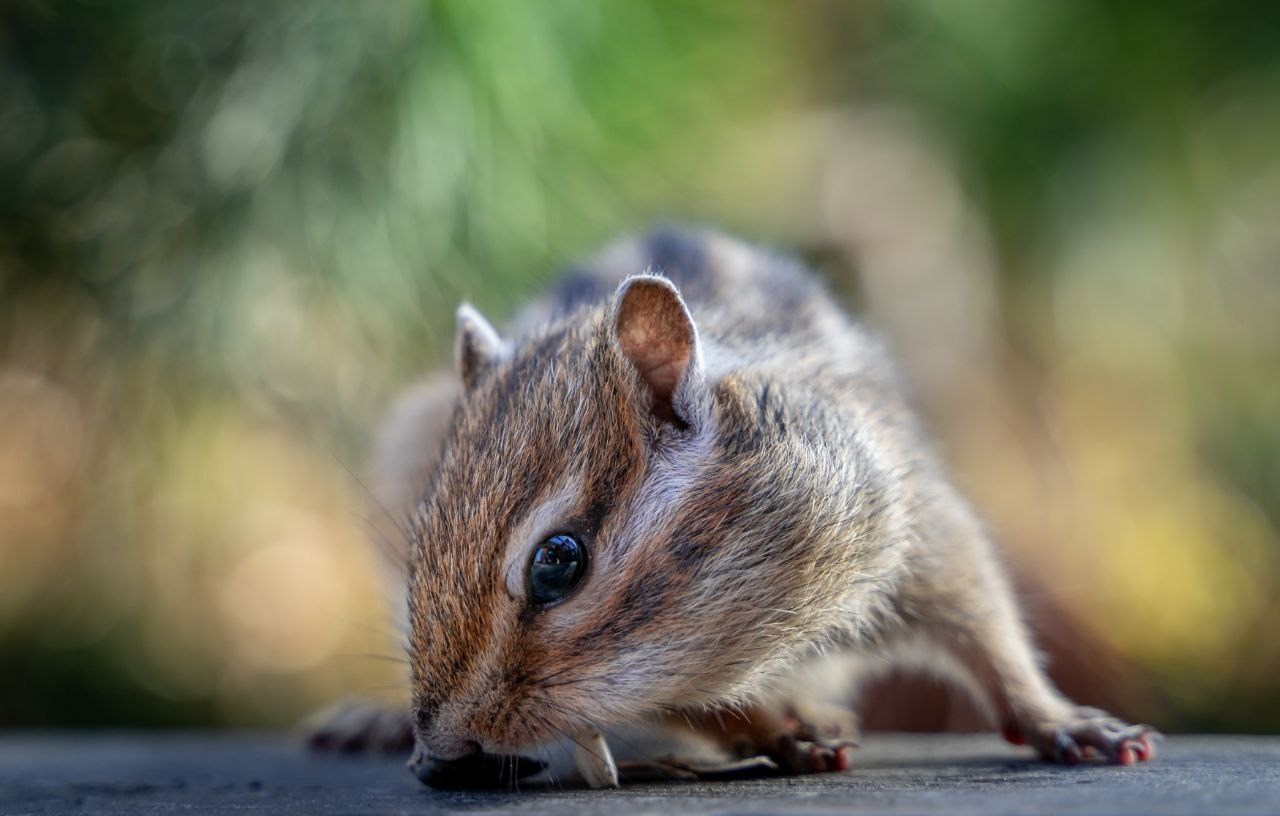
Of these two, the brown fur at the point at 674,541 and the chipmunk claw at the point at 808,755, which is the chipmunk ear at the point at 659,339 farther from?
the chipmunk claw at the point at 808,755

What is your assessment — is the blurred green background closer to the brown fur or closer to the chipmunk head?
the brown fur

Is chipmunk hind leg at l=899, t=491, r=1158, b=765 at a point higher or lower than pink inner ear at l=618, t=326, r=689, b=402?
lower

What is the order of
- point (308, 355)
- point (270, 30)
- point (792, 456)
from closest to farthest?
point (792, 456) → point (270, 30) → point (308, 355)

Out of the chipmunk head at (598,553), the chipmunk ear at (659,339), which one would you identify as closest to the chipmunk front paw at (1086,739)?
the chipmunk head at (598,553)

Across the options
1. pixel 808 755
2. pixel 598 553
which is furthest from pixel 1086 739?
pixel 598 553

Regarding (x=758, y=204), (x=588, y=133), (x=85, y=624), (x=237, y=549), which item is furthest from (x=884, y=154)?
(x=85, y=624)

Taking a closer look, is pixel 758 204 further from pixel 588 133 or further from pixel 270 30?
pixel 270 30

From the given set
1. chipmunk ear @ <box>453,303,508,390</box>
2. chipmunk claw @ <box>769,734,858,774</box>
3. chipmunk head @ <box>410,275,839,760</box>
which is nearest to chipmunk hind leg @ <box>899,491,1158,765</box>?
chipmunk claw @ <box>769,734,858,774</box>
